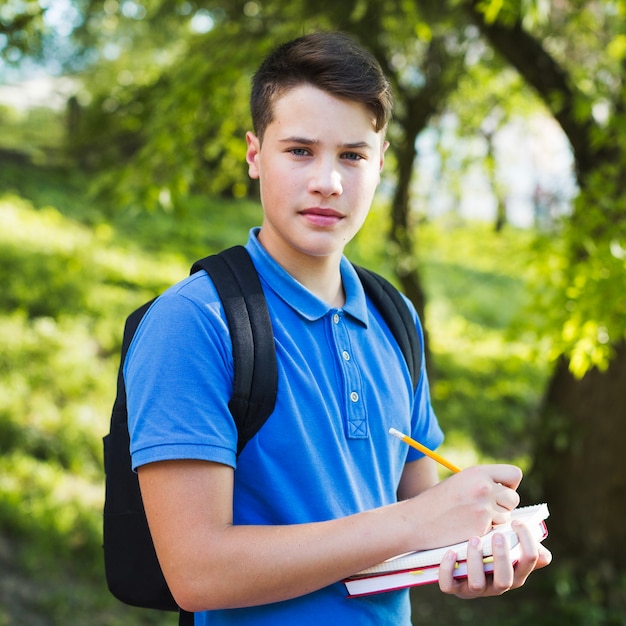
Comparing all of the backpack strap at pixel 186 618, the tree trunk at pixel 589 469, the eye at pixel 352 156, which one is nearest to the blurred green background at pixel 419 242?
the tree trunk at pixel 589 469

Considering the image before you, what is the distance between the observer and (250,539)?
134 centimetres

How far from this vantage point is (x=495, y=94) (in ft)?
21.8

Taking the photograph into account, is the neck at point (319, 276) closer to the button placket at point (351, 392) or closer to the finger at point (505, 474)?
the button placket at point (351, 392)

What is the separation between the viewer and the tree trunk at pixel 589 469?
16.8ft

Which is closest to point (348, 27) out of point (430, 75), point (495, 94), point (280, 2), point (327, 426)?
point (280, 2)

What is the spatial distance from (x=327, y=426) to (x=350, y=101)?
630 millimetres

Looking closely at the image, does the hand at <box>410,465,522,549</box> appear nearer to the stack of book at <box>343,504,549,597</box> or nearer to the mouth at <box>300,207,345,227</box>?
the stack of book at <box>343,504,549,597</box>

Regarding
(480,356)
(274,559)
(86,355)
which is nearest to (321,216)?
(274,559)

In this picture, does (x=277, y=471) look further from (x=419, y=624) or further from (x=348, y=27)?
(x=348, y=27)

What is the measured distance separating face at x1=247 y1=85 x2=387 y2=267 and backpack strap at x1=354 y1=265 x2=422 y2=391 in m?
0.21

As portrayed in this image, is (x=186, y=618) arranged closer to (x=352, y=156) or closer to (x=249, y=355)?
(x=249, y=355)

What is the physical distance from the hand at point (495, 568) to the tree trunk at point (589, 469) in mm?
3906

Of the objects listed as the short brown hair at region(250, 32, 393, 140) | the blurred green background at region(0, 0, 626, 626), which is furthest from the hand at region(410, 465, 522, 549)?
the blurred green background at region(0, 0, 626, 626)

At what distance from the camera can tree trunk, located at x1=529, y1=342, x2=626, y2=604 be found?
16.8ft
